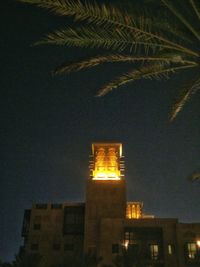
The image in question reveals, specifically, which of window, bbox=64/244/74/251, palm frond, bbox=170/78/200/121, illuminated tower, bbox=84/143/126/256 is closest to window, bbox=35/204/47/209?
window, bbox=64/244/74/251

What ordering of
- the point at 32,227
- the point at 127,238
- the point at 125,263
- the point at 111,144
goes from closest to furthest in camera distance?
the point at 125,263, the point at 127,238, the point at 32,227, the point at 111,144

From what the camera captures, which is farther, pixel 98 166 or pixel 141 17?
pixel 98 166

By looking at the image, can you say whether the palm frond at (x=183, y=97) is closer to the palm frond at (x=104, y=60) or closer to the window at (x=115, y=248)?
the palm frond at (x=104, y=60)

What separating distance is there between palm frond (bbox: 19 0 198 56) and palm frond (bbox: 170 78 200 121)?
1.51 metres

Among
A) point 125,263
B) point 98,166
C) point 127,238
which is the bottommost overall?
point 125,263

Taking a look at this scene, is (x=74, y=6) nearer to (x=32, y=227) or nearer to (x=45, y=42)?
(x=45, y=42)

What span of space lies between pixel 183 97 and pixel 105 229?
45007mm

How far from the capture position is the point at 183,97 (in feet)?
39.9

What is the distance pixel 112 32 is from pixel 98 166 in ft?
184

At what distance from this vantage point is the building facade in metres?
51.8

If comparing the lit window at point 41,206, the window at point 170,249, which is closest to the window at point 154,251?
the window at point 170,249

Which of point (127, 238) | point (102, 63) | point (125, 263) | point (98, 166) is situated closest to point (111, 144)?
point (98, 166)

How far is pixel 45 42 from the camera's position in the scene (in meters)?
10.6

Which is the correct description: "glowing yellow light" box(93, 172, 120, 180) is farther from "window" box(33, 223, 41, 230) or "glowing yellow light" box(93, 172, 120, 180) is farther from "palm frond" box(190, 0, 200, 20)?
"palm frond" box(190, 0, 200, 20)
